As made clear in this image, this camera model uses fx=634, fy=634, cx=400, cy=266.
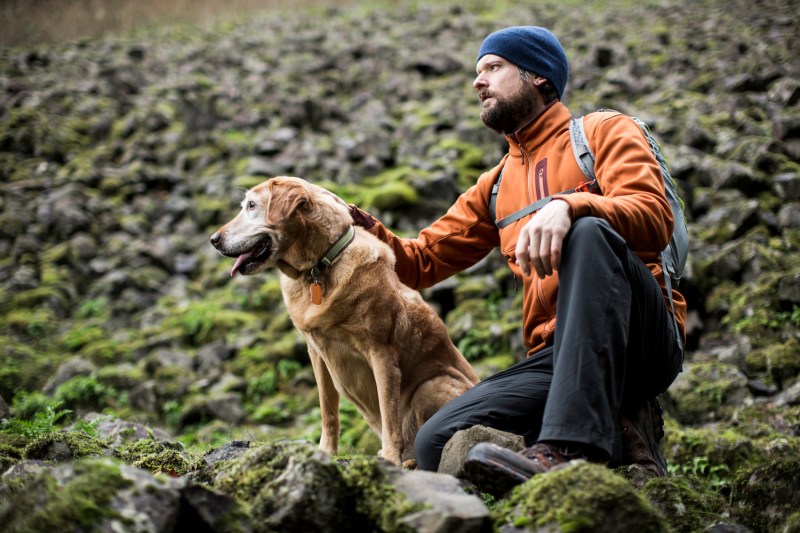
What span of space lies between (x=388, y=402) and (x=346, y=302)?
692mm

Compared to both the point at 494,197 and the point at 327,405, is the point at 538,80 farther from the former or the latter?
the point at 327,405

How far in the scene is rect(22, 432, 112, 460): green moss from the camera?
3320 mm

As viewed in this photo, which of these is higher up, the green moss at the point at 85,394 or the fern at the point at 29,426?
the fern at the point at 29,426

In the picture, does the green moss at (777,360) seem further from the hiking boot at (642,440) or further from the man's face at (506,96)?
the man's face at (506,96)

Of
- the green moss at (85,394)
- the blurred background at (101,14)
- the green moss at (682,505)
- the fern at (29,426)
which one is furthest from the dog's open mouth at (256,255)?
the blurred background at (101,14)

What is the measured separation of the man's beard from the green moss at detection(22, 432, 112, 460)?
9.97 feet

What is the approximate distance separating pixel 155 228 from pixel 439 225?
9.83 meters

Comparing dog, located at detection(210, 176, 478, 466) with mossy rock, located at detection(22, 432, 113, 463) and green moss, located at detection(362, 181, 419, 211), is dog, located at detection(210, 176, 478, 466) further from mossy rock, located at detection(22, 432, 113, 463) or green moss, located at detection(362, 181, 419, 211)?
green moss, located at detection(362, 181, 419, 211)

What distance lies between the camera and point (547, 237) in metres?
2.74

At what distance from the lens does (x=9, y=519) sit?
1927 millimetres

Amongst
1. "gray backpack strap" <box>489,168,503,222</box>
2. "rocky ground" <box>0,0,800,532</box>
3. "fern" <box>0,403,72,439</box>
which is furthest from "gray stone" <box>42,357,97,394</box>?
"gray backpack strap" <box>489,168,503,222</box>

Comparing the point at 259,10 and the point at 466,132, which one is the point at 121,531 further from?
the point at 259,10

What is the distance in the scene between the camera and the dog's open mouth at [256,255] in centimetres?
413

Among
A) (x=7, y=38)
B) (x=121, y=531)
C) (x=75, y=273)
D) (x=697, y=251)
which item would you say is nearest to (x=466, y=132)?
Answer: (x=697, y=251)
